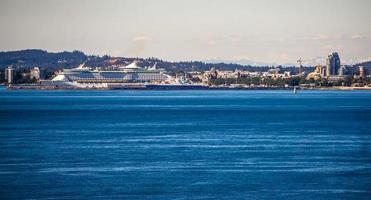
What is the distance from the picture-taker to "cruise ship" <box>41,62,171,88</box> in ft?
521

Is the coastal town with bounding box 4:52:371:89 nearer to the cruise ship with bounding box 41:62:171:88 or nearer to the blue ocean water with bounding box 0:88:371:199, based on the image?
the cruise ship with bounding box 41:62:171:88

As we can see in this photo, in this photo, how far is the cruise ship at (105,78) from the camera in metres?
159

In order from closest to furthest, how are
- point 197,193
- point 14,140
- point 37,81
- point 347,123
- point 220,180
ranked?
1. point 197,193
2. point 220,180
3. point 14,140
4. point 347,123
5. point 37,81

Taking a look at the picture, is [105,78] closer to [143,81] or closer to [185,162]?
[143,81]

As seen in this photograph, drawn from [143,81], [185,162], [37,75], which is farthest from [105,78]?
[185,162]

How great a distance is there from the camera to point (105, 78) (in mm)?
170750

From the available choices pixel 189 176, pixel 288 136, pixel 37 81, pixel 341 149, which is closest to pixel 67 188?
pixel 189 176

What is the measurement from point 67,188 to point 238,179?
4.46 m

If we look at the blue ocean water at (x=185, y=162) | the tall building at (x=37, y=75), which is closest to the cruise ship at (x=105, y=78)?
the tall building at (x=37, y=75)

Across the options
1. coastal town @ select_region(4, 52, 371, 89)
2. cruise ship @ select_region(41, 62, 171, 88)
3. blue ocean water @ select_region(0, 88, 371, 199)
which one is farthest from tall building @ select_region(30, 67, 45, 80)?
blue ocean water @ select_region(0, 88, 371, 199)

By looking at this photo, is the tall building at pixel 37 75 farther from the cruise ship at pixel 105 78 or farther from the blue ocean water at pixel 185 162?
the blue ocean water at pixel 185 162

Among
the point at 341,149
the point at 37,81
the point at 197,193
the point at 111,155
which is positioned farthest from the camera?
the point at 37,81

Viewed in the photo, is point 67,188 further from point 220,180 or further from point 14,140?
point 14,140

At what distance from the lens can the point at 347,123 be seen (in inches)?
1906
